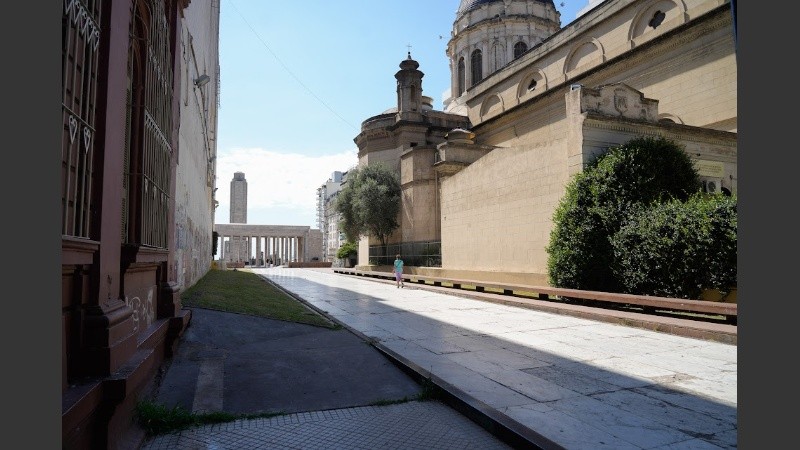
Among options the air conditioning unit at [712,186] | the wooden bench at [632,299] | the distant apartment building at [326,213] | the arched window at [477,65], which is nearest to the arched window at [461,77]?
the arched window at [477,65]

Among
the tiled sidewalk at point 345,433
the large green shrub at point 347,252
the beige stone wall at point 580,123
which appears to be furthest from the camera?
the large green shrub at point 347,252

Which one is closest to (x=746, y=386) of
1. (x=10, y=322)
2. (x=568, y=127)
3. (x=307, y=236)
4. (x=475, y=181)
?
(x=10, y=322)

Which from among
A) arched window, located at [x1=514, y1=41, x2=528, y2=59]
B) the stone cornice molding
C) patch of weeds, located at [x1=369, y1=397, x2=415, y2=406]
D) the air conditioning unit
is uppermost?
arched window, located at [x1=514, y1=41, x2=528, y2=59]

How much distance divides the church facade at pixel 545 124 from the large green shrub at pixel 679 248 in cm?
298

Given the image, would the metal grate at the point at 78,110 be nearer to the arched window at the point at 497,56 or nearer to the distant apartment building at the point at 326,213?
the arched window at the point at 497,56

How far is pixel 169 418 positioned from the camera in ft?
12.3

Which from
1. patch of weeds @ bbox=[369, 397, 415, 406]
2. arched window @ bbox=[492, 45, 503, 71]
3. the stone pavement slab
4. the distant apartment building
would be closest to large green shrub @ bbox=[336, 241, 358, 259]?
arched window @ bbox=[492, 45, 503, 71]

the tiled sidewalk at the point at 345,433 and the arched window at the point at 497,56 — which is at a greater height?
the arched window at the point at 497,56

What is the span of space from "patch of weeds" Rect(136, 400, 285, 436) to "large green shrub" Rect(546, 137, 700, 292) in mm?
10612

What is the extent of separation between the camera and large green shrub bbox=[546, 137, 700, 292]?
12305 mm

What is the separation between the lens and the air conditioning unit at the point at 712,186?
47.5 ft

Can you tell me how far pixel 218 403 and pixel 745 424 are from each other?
155 inches

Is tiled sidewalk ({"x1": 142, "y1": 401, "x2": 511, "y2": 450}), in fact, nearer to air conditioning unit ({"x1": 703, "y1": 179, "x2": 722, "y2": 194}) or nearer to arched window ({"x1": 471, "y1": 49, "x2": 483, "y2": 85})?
air conditioning unit ({"x1": 703, "y1": 179, "x2": 722, "y2": 194})

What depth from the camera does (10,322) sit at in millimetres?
1912
